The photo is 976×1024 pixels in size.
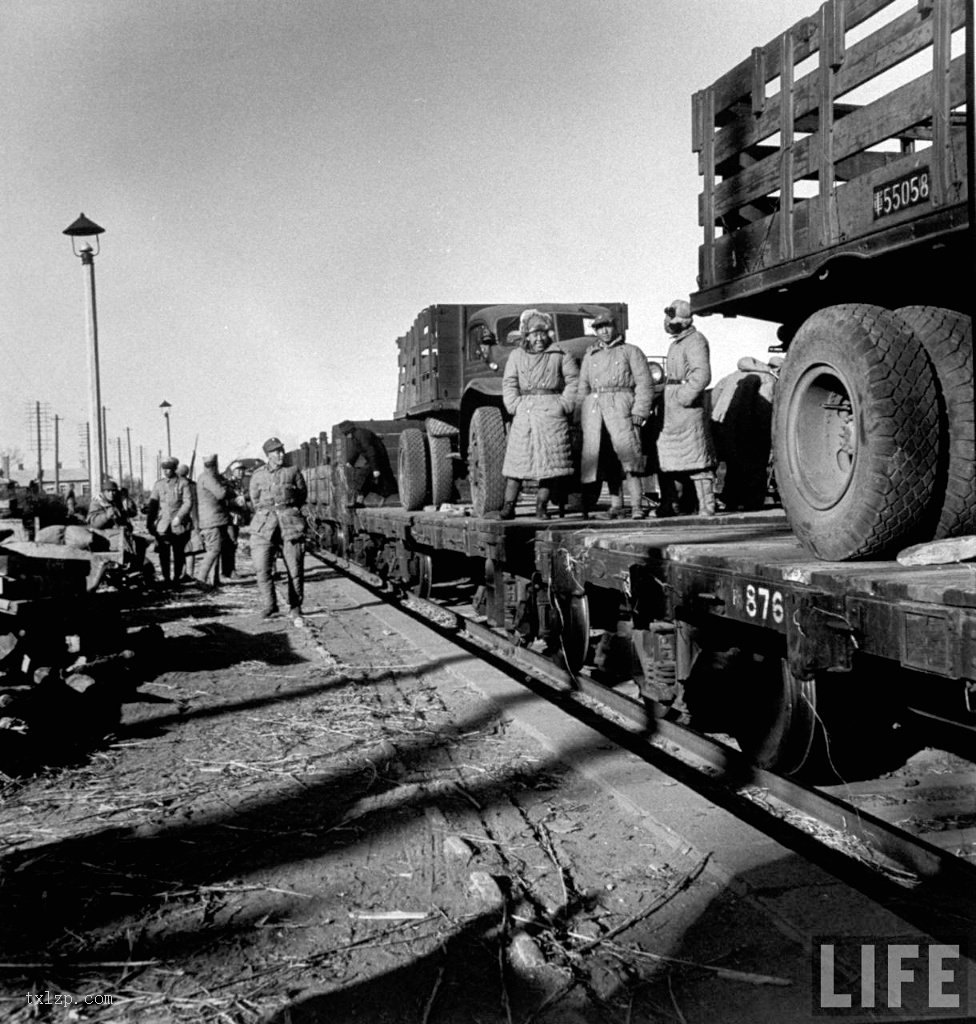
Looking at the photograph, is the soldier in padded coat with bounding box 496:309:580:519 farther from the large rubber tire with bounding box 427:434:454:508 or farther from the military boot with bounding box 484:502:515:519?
the large rubber tire with bounding box 427:434:454:508

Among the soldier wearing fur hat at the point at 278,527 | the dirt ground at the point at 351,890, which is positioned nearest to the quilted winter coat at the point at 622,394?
the dirt ground at the point at 351,890

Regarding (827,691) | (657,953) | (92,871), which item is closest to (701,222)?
(827,691)

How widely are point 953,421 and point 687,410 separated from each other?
4.01m

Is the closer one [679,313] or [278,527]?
[679,313]

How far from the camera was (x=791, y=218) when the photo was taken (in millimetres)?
4211

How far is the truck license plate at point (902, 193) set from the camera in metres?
3.51

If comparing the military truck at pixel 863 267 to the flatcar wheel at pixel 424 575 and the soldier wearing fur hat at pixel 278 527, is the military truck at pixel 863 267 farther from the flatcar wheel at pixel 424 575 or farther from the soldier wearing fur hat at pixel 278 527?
the flatcar wheel at pixel 424 575

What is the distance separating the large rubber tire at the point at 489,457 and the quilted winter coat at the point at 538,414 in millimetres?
578

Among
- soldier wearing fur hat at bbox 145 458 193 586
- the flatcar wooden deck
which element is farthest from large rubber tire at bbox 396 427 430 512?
the flatcar wooden deck

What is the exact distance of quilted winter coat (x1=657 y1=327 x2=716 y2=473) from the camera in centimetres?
761

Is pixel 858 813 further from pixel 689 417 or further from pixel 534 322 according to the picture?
pixel 534 322

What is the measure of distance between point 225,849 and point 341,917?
0.80 meters

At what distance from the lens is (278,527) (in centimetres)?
1084

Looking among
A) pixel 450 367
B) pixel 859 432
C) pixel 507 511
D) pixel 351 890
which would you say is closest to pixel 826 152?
pixel 859 432
